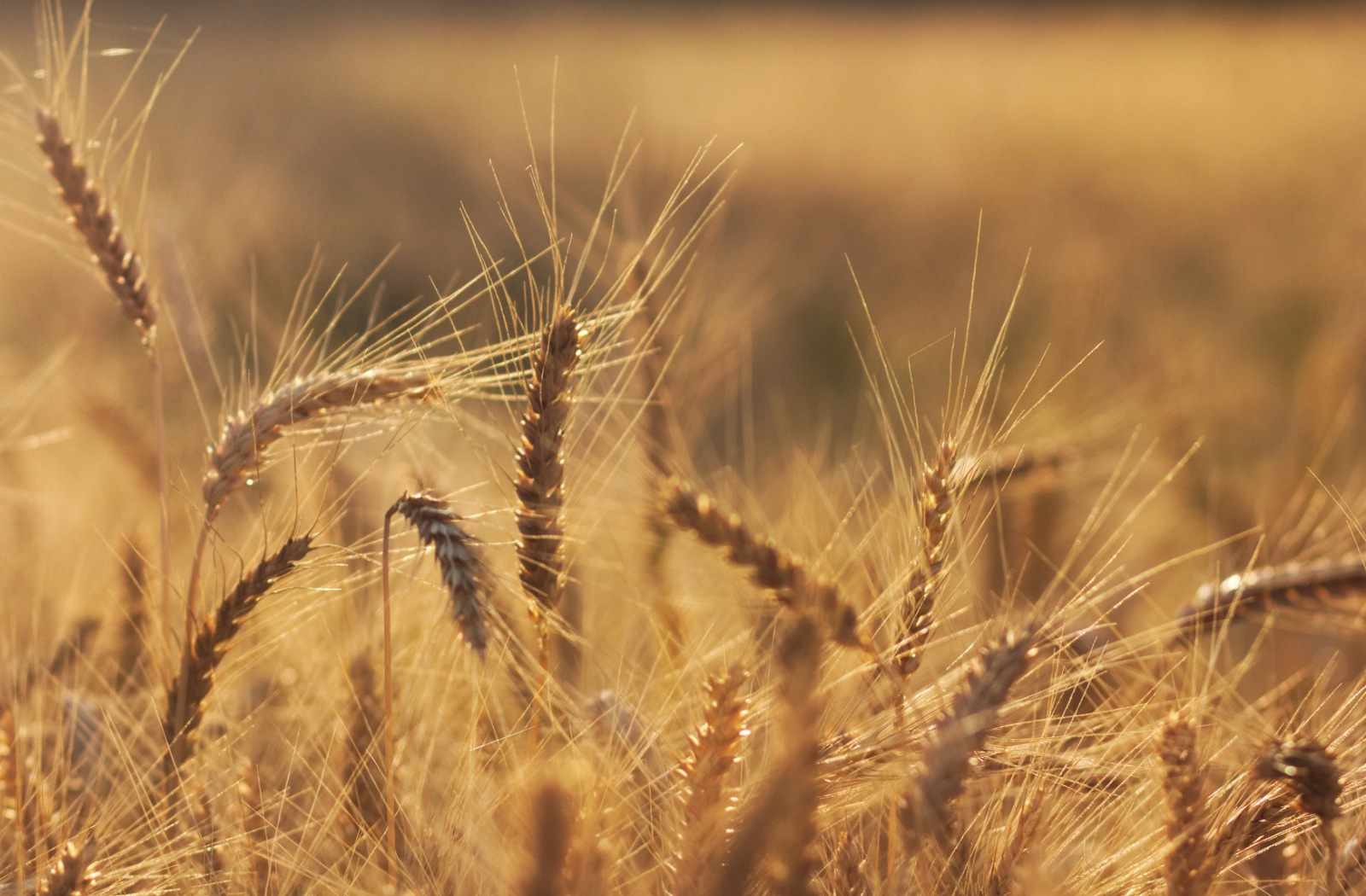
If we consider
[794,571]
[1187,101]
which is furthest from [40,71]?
[1187,101]

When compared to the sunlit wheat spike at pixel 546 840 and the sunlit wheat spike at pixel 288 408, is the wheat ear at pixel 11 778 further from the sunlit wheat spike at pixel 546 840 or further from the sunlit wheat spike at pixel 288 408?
the sunlit wheat spike at pixel 546 840

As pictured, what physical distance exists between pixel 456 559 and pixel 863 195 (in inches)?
288

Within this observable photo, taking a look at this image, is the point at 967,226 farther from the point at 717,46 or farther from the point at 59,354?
the point at 717,46

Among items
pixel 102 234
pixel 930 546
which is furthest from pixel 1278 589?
pixel 102 234

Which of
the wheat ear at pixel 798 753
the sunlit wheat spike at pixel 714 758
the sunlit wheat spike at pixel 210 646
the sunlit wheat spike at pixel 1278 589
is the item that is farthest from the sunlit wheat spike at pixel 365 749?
the sunlit wheat spike at pixel 1278 589

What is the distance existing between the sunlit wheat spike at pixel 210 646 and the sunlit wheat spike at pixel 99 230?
0.33 metres

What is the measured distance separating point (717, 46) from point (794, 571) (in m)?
15.1

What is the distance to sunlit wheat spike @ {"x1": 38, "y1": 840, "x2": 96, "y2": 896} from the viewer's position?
107 centimetres

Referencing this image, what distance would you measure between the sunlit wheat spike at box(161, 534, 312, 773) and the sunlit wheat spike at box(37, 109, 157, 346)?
0.33 m

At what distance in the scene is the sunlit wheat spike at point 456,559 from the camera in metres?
1.12

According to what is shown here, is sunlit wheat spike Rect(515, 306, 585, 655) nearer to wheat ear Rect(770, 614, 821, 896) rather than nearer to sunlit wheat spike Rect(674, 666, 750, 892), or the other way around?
sunlit wheat spike Rect(674, 666, 750, 892)

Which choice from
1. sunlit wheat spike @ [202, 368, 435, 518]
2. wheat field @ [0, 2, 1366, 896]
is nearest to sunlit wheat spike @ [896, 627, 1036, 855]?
wheat field @ [0, 2, 1366, 896]

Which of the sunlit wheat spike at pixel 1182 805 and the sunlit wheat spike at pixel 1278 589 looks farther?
the sunlit wheat spike at pixel 1278 589

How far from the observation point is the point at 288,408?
124 centimetres
